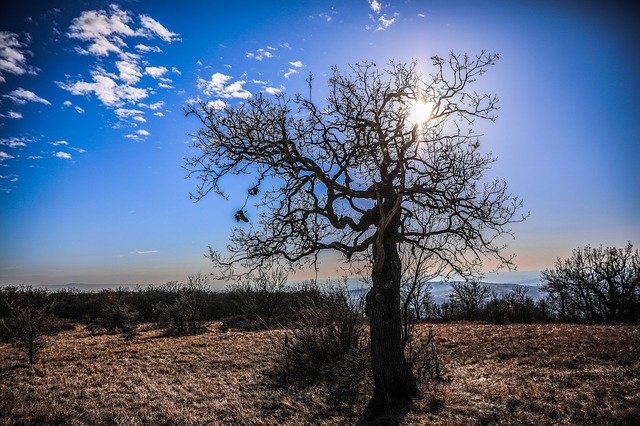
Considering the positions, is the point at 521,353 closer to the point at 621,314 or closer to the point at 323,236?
the point at 323,236

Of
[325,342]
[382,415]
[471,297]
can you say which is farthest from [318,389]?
[471,297]

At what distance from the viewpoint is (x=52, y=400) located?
10.1 m

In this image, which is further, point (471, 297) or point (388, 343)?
point (471, 297)

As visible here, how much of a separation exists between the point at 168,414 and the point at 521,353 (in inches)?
481

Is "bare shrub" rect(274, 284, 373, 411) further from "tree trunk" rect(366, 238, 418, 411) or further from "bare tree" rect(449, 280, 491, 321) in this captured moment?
"bare tree" rect(449, 280, 491, 321)

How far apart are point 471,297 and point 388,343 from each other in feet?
115

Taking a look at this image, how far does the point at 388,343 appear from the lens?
27.5ft

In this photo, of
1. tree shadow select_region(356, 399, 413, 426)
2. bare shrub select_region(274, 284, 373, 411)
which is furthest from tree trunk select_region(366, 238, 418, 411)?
bare shrub select_region(274, 284, 373, 411)

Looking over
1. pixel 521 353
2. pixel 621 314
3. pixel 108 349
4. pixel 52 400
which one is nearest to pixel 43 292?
pixel 108 349

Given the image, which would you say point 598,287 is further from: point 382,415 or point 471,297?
point 382,415

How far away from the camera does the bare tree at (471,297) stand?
38594 mm

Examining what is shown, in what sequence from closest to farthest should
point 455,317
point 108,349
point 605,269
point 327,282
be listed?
1. point 327,282
2. point 108,349
3. point 605,269
4. point 455,317

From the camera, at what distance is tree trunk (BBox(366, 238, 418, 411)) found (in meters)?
8.29

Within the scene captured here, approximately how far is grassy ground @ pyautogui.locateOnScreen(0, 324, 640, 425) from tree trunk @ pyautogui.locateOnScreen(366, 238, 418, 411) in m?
0.59
